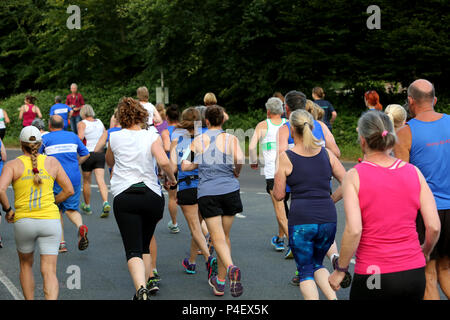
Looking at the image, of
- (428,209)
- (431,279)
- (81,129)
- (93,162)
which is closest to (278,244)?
(431,279)

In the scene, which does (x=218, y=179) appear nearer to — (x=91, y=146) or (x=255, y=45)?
(x=91, y=146)

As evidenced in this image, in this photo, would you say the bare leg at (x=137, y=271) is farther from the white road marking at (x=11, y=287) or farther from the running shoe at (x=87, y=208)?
the running shoe at (x=87, y=208)

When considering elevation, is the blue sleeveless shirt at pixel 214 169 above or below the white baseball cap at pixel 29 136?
below

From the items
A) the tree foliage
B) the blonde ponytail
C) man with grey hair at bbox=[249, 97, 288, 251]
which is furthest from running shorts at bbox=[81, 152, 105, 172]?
the tree foliage

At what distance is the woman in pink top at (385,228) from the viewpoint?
153 inches

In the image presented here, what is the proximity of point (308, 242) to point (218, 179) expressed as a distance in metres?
1.54

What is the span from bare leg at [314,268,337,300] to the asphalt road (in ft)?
3.82

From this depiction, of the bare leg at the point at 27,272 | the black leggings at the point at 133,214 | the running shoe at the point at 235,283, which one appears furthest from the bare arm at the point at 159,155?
the bare leg at the point at 27,272

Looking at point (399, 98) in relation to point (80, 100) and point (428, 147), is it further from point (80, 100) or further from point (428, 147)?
point (428, 147)

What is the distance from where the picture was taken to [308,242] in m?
5.30

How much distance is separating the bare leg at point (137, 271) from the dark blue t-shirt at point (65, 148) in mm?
2893

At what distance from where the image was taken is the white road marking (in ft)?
21.9
